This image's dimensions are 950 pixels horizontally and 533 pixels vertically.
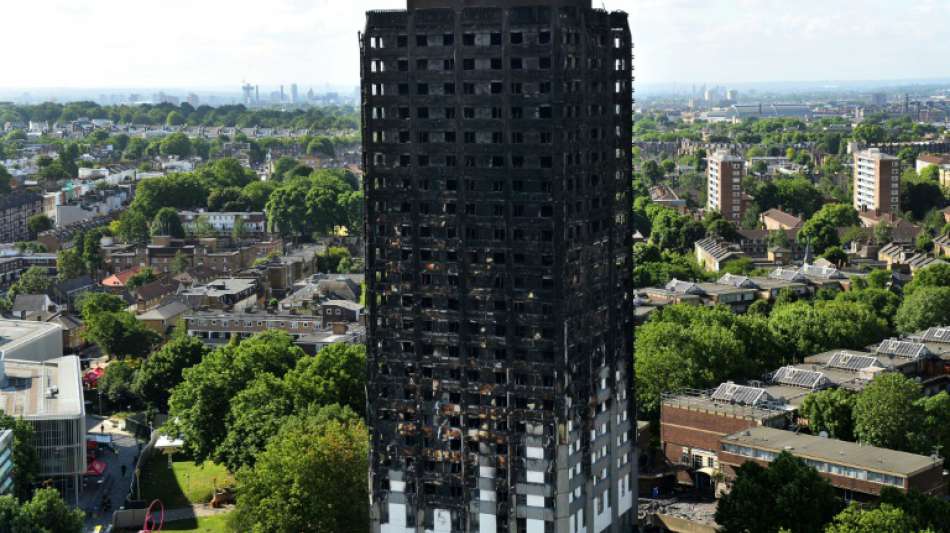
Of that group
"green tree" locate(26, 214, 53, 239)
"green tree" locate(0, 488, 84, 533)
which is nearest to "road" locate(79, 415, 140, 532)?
"green tree" locate(0, 488, 84, 533)

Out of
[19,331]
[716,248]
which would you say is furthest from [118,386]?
[716,248]

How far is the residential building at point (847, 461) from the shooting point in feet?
226

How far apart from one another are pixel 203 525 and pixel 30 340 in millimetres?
30954

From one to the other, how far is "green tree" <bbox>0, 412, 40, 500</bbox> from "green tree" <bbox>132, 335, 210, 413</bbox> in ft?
73.1

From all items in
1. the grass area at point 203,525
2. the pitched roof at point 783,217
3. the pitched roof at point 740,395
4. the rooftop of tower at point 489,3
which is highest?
the rooftop of tower at point 489,3

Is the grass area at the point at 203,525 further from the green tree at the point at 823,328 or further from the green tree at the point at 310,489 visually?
the green tree at the point at 823,328

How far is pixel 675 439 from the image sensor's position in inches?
3204

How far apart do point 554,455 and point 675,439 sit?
78.7 ft

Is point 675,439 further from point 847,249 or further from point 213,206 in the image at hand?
point 213,206

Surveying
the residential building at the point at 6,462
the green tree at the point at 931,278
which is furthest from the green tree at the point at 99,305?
the green tree at the point at 931,278

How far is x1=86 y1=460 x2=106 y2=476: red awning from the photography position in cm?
8581

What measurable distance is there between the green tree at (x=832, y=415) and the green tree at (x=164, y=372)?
4249 centimetres

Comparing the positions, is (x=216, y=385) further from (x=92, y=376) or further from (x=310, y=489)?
(x=92, y=376)

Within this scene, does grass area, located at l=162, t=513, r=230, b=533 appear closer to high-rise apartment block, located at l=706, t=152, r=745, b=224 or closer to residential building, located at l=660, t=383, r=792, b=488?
residential building, located at l=660, t=383, r=792, b=488
